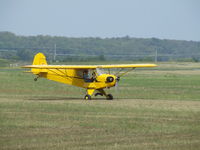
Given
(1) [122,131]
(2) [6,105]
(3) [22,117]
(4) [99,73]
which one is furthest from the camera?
(4) [99,73]

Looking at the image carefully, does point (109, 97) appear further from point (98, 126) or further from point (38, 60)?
point (98, 126)

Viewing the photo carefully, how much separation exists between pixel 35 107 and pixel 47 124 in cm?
516

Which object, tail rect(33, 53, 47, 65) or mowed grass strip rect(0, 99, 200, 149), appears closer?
mowed grass strip rect(0, 99, 200, 149)

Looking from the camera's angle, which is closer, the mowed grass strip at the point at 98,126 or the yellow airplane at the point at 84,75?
the mowed grass strip at the point at 98,126

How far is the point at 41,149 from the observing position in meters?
13.2

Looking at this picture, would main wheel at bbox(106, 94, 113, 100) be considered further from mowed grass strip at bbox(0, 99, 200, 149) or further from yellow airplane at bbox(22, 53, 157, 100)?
mowed grass strip at bbox(0, 99, 200, 149)

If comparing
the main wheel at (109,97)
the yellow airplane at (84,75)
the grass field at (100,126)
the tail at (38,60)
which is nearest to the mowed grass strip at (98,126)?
the grass field at (100,126)

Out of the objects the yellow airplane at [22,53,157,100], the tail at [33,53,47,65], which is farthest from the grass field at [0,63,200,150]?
the tail at [33,53,47,65]

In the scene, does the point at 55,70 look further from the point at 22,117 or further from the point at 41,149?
the point at 41,149

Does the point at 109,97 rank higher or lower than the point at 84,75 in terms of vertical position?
lower

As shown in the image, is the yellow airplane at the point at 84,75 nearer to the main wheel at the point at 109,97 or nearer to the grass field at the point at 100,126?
the main wheel at the point at 109,97

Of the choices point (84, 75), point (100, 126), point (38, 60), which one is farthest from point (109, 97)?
point (100, 126)

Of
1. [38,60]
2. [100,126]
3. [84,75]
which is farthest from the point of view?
[38,60]

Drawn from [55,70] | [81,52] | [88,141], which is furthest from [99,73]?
[81,52]
